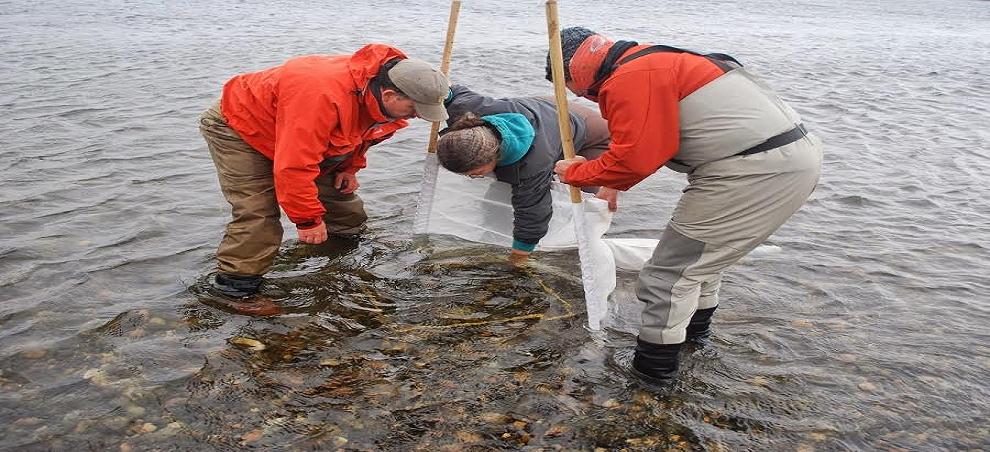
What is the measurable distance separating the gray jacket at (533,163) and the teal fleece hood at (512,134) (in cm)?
10

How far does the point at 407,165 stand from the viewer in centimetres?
919

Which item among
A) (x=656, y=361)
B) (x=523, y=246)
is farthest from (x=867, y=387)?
(x=523, y=246)

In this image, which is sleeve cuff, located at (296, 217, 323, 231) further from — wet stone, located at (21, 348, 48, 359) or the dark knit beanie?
the dark knit beanie

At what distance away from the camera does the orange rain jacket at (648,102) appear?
351 centimetres

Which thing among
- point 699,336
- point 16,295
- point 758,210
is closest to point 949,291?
point 699,336

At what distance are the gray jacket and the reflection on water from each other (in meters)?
0.66

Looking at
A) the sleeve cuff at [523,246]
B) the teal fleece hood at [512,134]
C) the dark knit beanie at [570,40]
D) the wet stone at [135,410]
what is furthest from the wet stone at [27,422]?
the dark knit beanie at [570,40]

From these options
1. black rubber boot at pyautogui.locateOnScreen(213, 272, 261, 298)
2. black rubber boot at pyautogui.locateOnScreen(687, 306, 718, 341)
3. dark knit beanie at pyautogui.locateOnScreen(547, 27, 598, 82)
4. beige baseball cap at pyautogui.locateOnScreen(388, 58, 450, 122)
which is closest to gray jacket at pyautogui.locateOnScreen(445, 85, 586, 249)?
beige baseball cap at pyautogui.locateOnScreen(388, 58, 450, 122)

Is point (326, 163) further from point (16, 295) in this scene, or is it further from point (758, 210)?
point (758, 210)

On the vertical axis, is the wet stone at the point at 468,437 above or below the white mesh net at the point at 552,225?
below

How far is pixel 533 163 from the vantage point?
504 centimetres

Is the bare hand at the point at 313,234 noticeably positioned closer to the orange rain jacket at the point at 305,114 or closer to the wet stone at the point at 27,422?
the orange rain jacket at the point at 305,114

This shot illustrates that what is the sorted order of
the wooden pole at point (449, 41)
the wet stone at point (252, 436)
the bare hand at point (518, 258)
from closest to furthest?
the wet stone at point (252, 436)
the wooden pole at point (449, 41)
the bare hand at point (518, 258)

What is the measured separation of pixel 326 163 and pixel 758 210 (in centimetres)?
294
